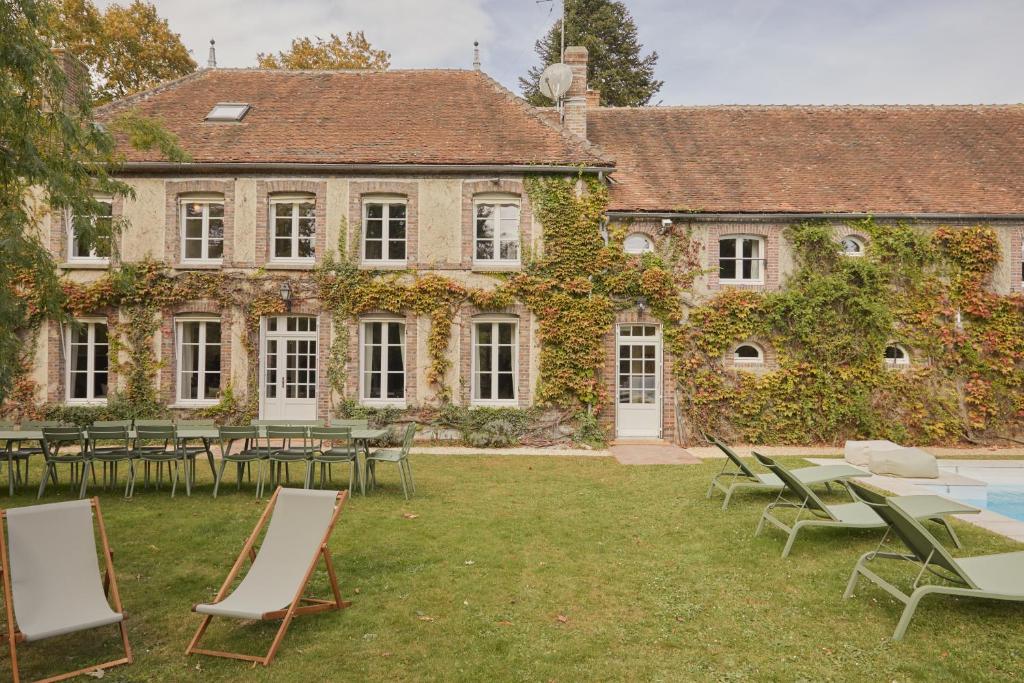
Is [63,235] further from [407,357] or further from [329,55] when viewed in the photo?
[329,55]

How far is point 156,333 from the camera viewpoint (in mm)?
14727

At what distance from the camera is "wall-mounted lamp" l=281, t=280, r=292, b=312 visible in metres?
14.5

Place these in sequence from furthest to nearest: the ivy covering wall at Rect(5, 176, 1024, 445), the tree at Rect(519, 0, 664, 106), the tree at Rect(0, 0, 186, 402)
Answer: the tree at Rect(519, 0, 664, 106)
the ivy covering wall at Rect(5, 176, 1024, 445)
the tree at Rect(0, 0, 186, 402)

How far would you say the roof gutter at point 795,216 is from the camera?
48.7 ft

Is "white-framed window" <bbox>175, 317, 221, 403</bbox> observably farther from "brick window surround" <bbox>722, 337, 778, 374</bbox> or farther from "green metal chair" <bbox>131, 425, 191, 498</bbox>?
"brick window surround" <bbox>722, 337, 778, 374</bbox>

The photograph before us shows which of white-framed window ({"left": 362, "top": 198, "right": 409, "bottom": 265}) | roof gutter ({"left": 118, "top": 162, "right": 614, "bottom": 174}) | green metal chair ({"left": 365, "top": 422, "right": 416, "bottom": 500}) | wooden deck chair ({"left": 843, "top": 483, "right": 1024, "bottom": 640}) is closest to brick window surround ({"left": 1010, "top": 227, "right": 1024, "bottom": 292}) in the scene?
roof gutter ({"left": 118, "top": 162, "right": 614, "bottom": 174})

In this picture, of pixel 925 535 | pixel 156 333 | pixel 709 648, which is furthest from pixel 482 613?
Answer: pixel 156 333

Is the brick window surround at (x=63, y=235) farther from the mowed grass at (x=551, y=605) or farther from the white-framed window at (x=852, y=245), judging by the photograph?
the white-framed window at (x=852, y=245)

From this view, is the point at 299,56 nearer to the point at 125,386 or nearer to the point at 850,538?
the point at 125,386

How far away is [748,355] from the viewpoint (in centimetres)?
1493

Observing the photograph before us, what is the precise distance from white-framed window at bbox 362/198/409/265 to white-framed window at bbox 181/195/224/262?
325 centimetres

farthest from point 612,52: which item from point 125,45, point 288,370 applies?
point 288,370

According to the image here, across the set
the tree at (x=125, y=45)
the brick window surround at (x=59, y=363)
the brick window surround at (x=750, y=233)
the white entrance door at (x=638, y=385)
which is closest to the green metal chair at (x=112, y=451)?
the brick window surround at (x=59, y=363)

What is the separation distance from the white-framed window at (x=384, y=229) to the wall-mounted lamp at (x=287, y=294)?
1.73 meters
